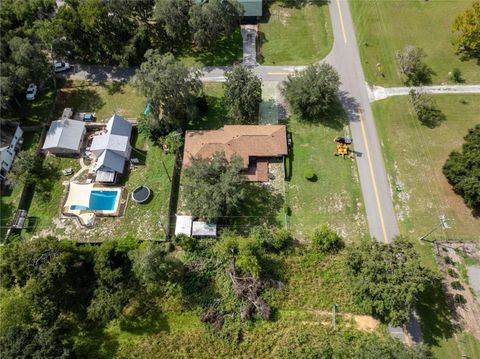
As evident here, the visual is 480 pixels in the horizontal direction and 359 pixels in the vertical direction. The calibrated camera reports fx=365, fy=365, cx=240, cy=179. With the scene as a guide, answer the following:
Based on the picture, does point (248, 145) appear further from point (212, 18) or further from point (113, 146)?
point (212, 18)

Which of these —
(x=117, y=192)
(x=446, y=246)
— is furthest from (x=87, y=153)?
(x=446, y=246)

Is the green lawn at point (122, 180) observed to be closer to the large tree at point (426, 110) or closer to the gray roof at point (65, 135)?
the gray roof at point (65, 135)

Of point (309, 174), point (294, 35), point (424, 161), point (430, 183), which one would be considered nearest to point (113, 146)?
point (309, 174)

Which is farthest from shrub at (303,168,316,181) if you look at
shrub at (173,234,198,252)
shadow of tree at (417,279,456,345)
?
shadow of tree at (417,279,456,345)

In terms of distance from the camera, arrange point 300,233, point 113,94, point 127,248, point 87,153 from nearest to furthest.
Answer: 1. point 127,248
2. point 300,233
3. point 87,153
4. point 113,94

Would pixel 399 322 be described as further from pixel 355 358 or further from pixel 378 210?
pixel 378 210

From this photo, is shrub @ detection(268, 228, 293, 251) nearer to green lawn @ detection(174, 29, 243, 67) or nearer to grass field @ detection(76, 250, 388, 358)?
grass field @ detection(76, 250, 388, 358)
